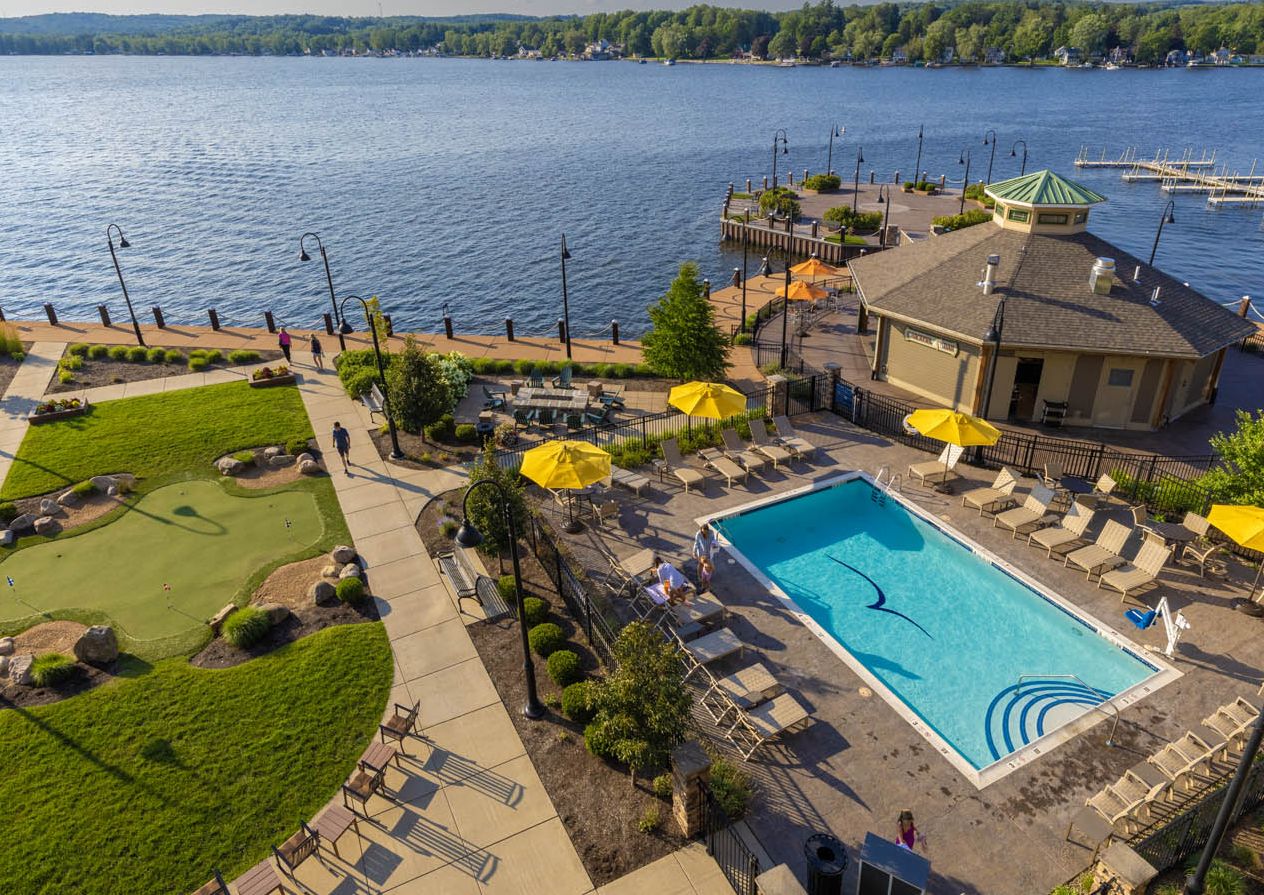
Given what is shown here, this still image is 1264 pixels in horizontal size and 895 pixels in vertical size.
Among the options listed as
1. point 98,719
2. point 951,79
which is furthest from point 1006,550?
point 951,79

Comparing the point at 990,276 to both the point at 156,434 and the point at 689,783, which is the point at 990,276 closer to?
the point at 689,783

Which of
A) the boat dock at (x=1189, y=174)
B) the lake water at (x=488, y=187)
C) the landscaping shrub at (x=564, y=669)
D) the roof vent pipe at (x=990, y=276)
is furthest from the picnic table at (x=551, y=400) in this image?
the boat dock at (x=1189, y=174)

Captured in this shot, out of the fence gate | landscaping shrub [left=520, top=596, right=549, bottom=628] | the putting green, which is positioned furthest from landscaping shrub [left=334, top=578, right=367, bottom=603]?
the fence gate

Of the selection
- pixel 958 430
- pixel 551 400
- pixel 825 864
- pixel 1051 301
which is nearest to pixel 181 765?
pixel 825 864

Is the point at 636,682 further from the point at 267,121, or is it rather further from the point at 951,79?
the point at 951,79

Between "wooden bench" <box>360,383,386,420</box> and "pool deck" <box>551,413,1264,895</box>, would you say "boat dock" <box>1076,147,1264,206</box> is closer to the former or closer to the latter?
"pool deck" <box>551,413,1264,895</box>
